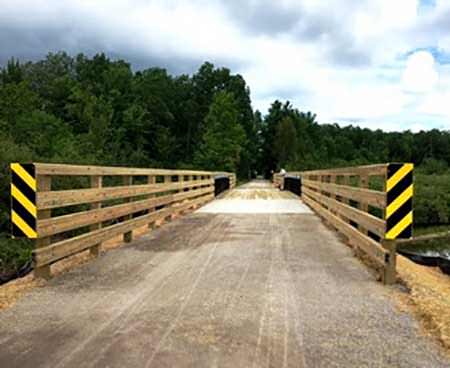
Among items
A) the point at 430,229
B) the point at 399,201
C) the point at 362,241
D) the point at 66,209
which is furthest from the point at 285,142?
the point at 399,201

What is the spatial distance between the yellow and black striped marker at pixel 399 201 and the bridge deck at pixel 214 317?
1.96 ft

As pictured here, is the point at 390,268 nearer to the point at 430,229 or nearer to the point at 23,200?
the point at 23,200

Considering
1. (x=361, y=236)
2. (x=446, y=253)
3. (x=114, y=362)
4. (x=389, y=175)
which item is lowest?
(x=446, y=253)

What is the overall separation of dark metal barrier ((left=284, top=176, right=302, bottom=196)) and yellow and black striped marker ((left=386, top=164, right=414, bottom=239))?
43.7 feet

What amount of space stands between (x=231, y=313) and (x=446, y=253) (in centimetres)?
763

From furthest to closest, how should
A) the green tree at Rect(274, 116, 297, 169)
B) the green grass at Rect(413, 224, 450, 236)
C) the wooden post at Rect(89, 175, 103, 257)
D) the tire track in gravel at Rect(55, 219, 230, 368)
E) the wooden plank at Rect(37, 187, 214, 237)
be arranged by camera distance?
the green tree at Rect(274, 116, 297, 169)
the green grass at Rect(413, 224, 450, 236)
the wooden post at Rect(89, 175, 103, 257)
the wooden plank at Rect(37, 187, 214, 237)
the tire track in gravel at Rect(55, 219, 230, 368)

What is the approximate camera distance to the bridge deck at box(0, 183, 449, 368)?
2.71 m

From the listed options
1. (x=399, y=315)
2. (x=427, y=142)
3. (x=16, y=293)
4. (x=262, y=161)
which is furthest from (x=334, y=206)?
(x=427, y=142)

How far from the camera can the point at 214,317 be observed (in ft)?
11.0

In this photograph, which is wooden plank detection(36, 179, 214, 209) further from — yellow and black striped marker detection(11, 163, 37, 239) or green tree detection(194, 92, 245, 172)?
green tree detection(194, 92, 245, 172)

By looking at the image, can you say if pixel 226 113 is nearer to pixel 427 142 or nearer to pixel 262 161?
pixel 262 161

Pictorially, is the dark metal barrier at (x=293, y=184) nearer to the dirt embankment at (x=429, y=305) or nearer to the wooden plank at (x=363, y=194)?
the wooden plank at (x=363, y=194)

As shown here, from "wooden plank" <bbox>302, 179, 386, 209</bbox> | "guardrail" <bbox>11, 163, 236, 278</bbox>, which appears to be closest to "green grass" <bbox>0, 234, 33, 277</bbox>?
"guardrail" <bbox>11, 163, 236, 278</bbox>

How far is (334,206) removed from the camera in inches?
309
